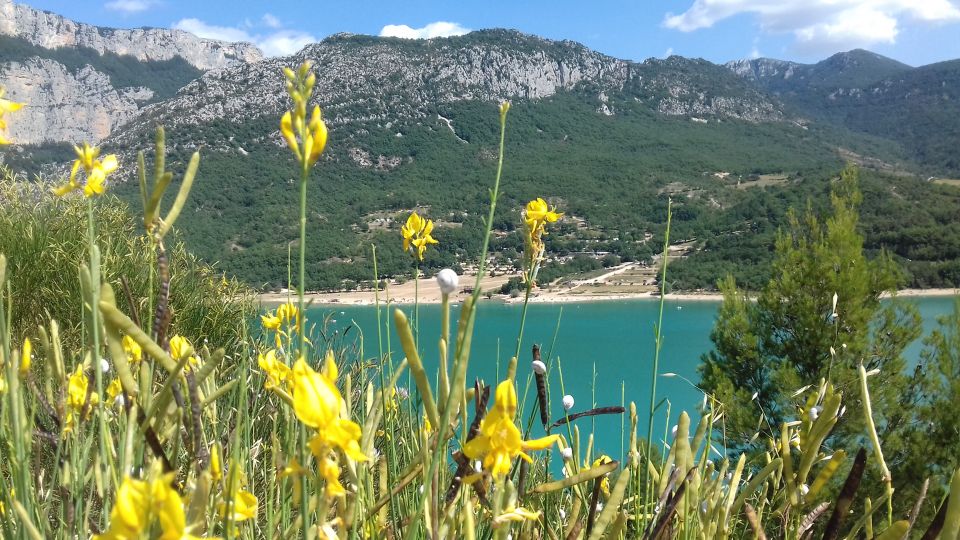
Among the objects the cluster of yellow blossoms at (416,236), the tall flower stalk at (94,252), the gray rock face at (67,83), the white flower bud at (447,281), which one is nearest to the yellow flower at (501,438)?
the white flower bud at (447,281)

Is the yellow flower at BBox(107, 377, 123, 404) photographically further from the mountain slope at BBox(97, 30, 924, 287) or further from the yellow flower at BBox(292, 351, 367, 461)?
the mountain slope at BBox(97, 30, 924, 287)

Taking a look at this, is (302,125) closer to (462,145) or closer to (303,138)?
(303,138)

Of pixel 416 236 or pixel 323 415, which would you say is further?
pixel 416 236

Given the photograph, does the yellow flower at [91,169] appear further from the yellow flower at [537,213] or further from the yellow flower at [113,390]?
the yellow flower at [537,213]

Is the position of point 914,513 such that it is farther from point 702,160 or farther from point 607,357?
point 702,160

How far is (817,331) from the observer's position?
21.1 feet

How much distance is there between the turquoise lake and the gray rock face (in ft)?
197

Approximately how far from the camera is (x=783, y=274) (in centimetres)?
662

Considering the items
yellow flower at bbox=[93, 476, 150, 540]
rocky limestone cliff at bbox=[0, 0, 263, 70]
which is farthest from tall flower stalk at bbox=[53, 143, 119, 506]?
rocky limestone cliff at bbox=[0, 0, 263, 70]

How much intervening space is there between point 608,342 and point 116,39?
8863cm

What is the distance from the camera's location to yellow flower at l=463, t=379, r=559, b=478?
355mm

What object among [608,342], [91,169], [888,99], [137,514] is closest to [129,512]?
[137,514]

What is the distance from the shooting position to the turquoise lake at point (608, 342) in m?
13.9

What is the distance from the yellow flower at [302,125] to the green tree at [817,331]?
558 cm
